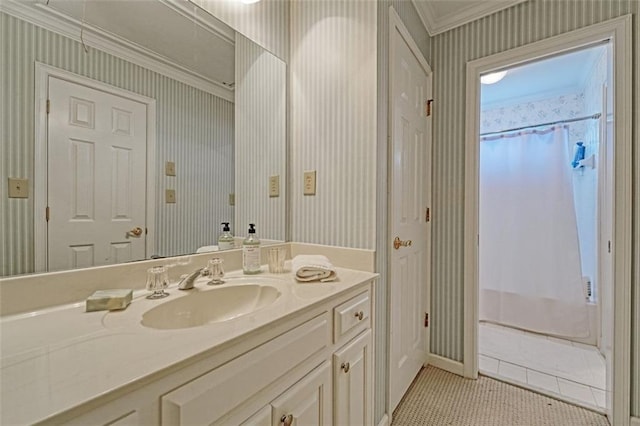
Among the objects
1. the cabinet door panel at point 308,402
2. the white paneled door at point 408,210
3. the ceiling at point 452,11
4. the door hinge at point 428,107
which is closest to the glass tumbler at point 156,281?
the cabinet door panel at point 308,402

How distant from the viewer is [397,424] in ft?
5.11

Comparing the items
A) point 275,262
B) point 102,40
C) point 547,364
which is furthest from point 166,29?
point 547,364

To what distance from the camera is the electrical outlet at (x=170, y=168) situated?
1.12 metres

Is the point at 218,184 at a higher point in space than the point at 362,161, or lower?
lower

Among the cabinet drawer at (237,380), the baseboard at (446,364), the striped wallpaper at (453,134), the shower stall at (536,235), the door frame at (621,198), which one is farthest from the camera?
the shower stall at (536,235)

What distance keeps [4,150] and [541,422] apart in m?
2.56

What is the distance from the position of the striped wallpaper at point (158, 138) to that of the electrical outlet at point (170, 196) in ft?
0.05

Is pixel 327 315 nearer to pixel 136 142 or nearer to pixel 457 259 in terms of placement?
pixel 136 142

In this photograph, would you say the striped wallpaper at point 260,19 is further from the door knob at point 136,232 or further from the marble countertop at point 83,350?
the marble countertop at point 83,350

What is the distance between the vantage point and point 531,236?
2.84m

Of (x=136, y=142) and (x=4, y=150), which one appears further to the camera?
(x=136, y=142)

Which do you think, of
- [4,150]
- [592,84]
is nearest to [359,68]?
[4,150]

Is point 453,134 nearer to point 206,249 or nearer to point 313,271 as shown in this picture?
point 313,271

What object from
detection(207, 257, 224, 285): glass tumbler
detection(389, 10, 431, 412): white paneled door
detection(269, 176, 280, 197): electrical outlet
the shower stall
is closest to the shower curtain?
the shower stall
